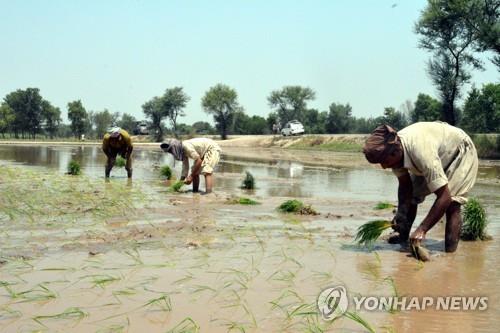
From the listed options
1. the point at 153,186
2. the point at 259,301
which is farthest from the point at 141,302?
the point at 153,186

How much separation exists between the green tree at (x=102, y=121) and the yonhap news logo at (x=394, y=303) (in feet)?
262

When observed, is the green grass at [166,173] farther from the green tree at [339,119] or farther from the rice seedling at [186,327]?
the green tree at [339,119]

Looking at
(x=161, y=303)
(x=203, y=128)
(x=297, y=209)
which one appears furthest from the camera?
(x=203, y=128)

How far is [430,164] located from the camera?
5332 millimetres

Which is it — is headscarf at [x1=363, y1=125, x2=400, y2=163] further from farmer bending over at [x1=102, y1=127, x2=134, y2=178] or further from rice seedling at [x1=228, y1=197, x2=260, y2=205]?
farmer bending over at [x1=102, y1=127, x2=134, y2=178]

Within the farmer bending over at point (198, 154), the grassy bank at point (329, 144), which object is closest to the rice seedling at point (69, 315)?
the farmer bending over at point (198, 154)

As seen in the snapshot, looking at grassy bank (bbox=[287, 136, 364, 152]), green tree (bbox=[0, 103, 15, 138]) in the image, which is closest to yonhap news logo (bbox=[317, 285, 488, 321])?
grassy bank (bbox=[287, 136, 364, 152])

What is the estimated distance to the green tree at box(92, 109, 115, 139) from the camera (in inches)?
3204

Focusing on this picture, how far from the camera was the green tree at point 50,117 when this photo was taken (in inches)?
3110

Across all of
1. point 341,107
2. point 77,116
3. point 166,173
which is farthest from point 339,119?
point 166,173

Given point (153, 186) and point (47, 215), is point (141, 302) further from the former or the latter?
point (153, 186)

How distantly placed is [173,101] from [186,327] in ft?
228

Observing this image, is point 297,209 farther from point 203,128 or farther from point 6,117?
point 203,128

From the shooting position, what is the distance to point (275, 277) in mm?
4469
